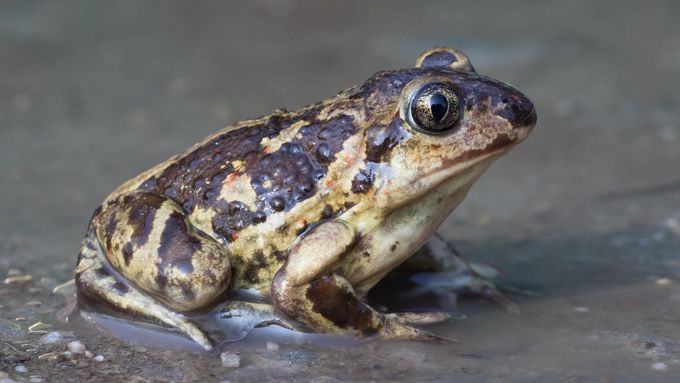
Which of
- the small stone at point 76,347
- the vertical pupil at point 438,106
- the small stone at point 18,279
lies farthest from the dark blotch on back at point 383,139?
the small stone at point 18,279

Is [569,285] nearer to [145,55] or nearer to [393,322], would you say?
[393,322]

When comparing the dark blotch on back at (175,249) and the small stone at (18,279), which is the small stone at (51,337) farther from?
the small stone at (18,279)

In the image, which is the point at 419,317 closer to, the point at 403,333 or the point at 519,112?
the point at 403,333

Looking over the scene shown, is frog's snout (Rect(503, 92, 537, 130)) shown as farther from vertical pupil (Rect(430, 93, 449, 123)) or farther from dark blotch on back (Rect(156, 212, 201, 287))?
dark blotch on back (Rect(156, 212, 201, 287))

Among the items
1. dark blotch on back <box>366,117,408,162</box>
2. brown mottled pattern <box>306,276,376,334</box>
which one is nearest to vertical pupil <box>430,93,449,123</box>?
dark blotch on back <box>366,117,408,162</box>

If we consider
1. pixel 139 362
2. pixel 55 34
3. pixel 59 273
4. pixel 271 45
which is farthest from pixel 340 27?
pixel 139 362

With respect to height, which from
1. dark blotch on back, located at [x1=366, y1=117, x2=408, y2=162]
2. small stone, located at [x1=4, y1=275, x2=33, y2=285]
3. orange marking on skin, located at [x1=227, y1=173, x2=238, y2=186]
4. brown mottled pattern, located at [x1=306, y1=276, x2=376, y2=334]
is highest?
dark blotch on back, located at [x1=366, y1=117, x2=408, y2=162]
